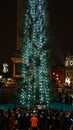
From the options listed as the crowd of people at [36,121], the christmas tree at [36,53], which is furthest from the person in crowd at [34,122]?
the christmas tree at [36,53]

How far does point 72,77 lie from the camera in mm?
104625

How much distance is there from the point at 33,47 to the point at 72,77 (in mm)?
69405

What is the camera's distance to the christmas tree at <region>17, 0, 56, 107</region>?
3575cm

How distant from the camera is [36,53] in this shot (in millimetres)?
→ 35938

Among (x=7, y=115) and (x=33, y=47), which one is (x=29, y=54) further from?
(x=7, y=115)

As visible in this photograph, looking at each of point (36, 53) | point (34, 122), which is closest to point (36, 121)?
point (34, 122)

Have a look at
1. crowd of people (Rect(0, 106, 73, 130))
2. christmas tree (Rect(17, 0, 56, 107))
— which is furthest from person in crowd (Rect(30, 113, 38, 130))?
christmas tree (Rect(17, 0, 56, 107))

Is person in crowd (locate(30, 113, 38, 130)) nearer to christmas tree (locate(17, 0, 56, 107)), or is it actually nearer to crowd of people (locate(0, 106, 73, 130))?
crowd of people (locate(0, 106, 73, 130))

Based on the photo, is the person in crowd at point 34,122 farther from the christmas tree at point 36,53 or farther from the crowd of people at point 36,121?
the christmas tree at point 36,53

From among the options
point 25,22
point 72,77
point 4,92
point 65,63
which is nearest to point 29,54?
point 25,22

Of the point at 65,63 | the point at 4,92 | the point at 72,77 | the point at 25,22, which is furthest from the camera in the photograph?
the point at 65,63

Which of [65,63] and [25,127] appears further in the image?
[65,63]

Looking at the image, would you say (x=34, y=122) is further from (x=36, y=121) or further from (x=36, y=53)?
(x=36, y=53)

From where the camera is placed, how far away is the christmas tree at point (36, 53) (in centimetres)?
3575
